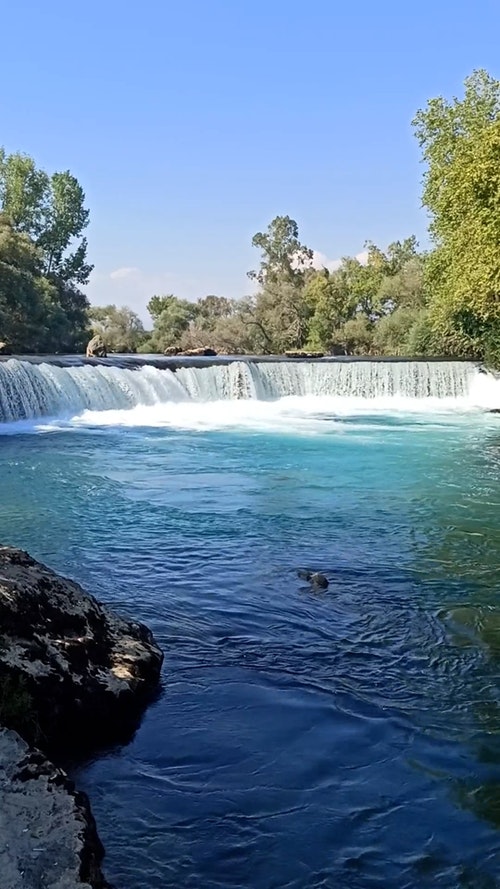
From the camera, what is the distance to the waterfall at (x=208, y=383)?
19.6 meters

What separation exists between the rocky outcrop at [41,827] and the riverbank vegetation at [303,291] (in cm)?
1796

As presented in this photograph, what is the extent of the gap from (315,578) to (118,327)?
2023 inches

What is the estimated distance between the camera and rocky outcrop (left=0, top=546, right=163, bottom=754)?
3.48m

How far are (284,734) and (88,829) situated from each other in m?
1.56

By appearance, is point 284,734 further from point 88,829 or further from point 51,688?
point 88,829

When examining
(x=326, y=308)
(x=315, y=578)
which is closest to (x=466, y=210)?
(x=315, y=578)

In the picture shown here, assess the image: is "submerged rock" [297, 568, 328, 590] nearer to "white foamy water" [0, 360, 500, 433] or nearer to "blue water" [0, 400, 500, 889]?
"blue water" [0, 400, 500, 889]

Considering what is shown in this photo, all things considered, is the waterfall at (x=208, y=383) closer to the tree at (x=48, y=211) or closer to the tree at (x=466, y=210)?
the tree at (x=466, y=210)

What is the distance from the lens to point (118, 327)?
184 feet

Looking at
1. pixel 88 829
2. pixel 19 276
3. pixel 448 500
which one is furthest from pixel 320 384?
pixel 88 829

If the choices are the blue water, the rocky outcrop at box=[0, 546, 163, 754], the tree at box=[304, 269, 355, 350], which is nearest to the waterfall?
the blue water

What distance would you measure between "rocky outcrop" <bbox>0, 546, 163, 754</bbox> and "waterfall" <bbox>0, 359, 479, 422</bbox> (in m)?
15.2

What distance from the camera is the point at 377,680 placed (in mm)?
4621

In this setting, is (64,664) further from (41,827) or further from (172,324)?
(172,324)
